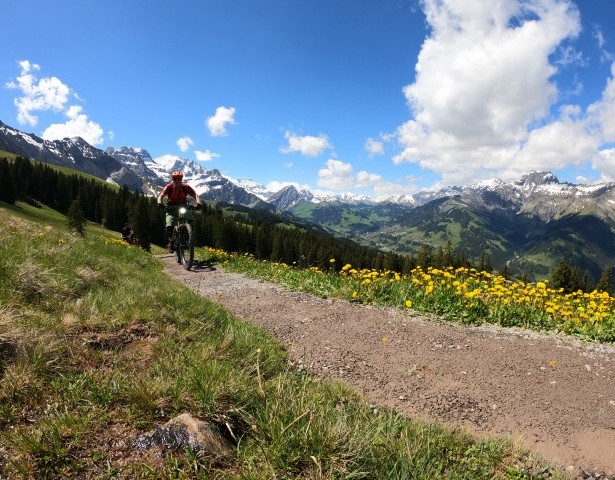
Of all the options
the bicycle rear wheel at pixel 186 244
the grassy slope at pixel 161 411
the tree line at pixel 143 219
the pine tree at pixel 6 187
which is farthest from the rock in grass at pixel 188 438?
the pine tree at pixel 6 187

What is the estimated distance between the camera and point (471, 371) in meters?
6.28

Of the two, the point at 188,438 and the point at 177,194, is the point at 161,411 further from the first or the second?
the point at 177,194

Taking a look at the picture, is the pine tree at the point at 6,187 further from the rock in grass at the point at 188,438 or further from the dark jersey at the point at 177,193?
the rock in grass at the point at 188,438

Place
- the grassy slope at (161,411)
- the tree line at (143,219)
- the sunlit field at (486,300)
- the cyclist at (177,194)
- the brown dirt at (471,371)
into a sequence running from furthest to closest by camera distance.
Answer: the tree line at (143,219)
the cyclist at (177,194)
the sunlit field at (486,300)
the brown dirt at (471,371)
the grassy slope at (161,411)

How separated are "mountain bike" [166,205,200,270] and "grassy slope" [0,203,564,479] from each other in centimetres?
1015

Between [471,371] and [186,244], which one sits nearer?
[471,371]

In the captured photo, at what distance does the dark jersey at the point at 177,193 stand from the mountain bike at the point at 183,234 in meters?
0.27

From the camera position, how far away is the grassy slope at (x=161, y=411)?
260 centimetres

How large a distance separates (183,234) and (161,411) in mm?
13797

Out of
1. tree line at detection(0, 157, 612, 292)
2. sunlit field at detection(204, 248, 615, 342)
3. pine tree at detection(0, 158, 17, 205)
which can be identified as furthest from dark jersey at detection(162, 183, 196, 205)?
pine tree at detection(0, 158, 17, 205)

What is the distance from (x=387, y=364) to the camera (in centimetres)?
654

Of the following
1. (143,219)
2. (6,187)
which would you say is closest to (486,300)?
(143,219)

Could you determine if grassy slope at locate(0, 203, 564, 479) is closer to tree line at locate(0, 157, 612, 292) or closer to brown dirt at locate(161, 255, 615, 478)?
brown dirt at locate(161, 255, 615, 478)

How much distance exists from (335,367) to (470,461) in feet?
9.22
